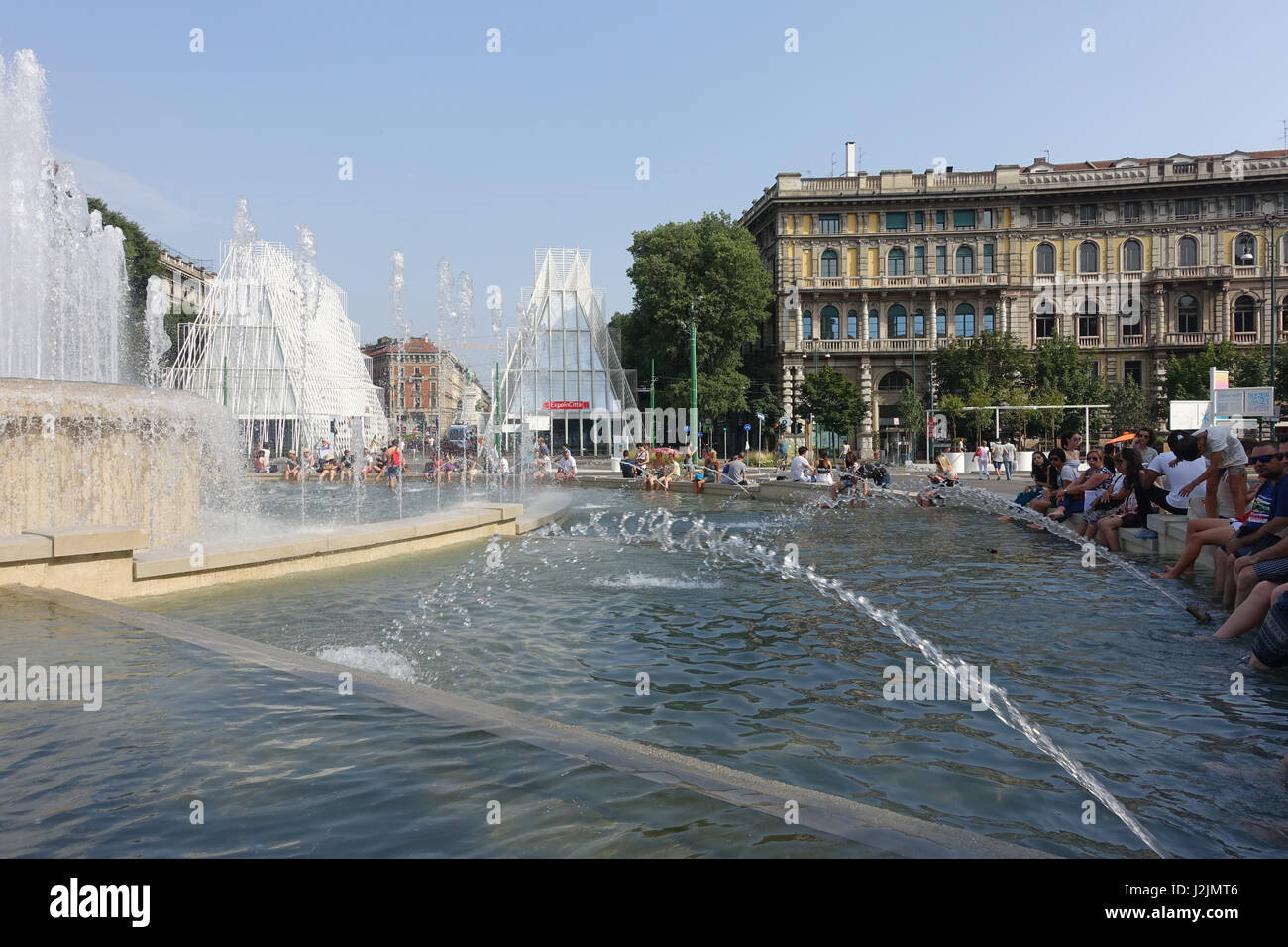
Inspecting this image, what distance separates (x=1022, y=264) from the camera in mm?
64500

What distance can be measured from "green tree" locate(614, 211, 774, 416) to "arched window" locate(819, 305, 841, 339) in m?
5.44

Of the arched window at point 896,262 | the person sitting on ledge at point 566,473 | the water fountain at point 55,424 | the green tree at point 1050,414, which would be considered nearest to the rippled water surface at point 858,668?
the water fountain at point 55,424

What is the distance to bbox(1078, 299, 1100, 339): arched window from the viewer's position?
65.2 m

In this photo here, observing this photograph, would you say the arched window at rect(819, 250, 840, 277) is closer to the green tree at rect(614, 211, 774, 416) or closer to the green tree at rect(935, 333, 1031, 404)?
the green tree at rect(614, 211, 774, 416)

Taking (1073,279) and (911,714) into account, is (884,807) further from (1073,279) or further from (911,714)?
(1073,279)

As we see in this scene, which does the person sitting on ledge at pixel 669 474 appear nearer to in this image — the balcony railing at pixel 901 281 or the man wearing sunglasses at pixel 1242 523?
the man wearing sunglasses at pixel 1242 523

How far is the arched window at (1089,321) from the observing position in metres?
65.2

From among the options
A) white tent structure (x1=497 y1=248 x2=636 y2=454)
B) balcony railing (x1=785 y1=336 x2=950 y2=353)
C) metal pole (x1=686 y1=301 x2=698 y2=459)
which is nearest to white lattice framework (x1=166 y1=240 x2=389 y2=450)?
white tent structure (x1=497 y1=248 x2=636 y2=454)

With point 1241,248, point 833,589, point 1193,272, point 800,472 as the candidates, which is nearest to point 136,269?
point 800,472

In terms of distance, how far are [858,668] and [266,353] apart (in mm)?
54705

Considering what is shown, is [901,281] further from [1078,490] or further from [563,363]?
[1078,490]

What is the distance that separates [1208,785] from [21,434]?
30.9 feet

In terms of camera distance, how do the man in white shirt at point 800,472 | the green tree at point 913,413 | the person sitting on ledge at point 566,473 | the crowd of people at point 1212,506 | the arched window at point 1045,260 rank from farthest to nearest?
the arched window at point 1045,260 → the green tree at point 913,413 → the person sitting on ledge at point 566,473 → the man in white shirt at point 800,472 → the crowd of people at point 1212,506

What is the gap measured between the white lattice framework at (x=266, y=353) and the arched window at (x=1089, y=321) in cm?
4600
